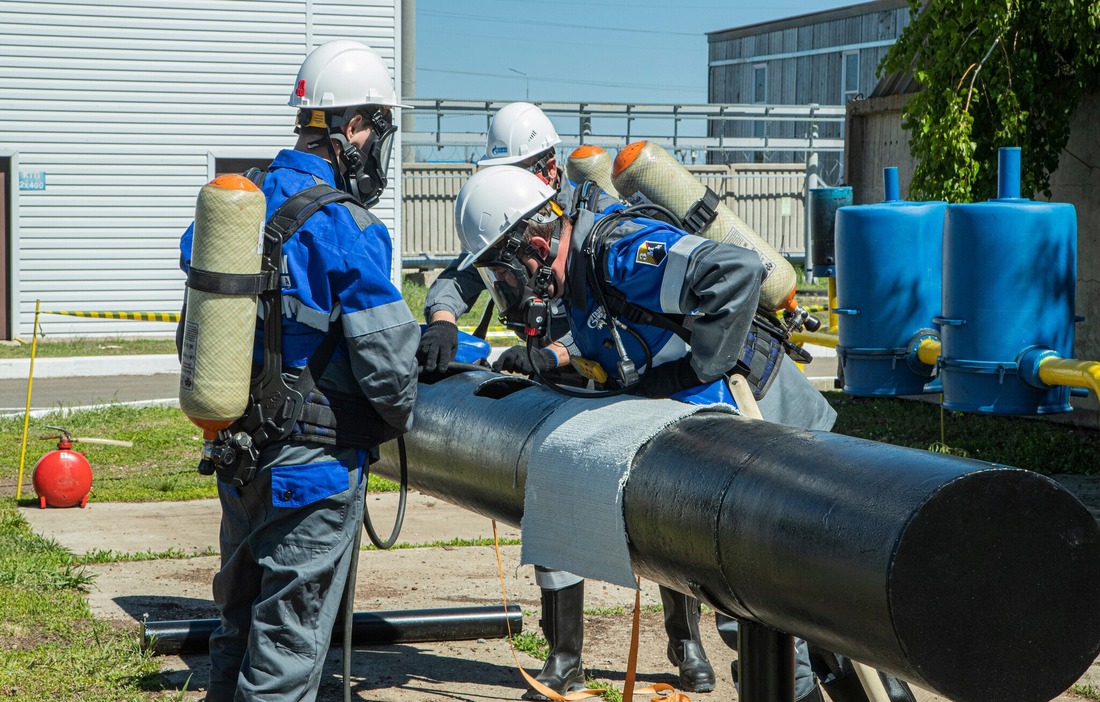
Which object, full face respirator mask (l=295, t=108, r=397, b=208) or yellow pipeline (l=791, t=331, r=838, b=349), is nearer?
full face respirator mask (l=295, t=108, r=397, b=208)

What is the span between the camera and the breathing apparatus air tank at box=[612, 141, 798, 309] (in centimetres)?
446

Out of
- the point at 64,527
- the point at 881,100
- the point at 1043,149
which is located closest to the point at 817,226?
the point at 1043,149

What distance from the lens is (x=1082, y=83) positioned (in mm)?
8406

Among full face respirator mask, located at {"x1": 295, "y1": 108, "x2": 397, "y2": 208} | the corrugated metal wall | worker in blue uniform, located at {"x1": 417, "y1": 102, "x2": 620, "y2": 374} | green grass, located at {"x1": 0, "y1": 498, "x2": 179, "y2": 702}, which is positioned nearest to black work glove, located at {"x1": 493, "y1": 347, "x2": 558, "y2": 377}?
worker in blue uniform, located at {"x1": 417, "y1": 102, "x2": 620, "y2": 374}

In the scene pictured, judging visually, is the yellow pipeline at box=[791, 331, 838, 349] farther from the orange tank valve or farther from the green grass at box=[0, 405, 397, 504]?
the orange tank valve

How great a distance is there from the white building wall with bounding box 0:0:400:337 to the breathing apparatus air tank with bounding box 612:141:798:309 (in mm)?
12798

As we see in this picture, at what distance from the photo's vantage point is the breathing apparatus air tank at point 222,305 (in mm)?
3105

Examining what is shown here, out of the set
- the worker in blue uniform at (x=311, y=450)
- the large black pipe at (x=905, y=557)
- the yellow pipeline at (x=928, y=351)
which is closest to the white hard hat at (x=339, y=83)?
the worker in blue uniform at (x=311, y=450)

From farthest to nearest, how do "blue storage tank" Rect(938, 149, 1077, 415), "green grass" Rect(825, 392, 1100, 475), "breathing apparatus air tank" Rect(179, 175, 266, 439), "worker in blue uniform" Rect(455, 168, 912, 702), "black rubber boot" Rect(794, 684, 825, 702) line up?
"green grass" Rect(825, 392, 1100, 475), "blue storage tank" Rect(938, 149, 1077, 415), "black rubber boot" Rect(794, 684, 825, 702), "worker in blue uniform" Rect(455, 168, 912, 702), "breathing apparatus air tank" Rect(179, 175, 266, 439)

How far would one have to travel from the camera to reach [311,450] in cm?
335

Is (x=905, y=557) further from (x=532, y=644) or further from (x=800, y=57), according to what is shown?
(x=800, y=57)

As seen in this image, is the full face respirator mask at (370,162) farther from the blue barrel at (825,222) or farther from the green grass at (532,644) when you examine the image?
the blue barrel at (825,222)

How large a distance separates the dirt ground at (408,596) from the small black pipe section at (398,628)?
0.16 ft

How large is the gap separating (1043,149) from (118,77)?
12.5 metres
